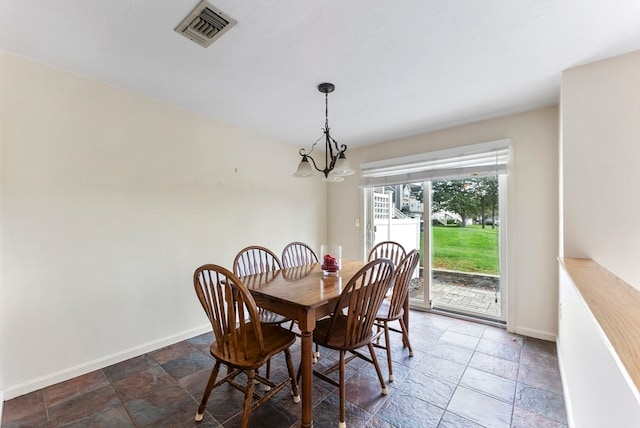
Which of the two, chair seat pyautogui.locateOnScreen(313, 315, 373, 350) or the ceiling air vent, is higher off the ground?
the ceiling air vent

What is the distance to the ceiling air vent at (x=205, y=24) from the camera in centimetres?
146

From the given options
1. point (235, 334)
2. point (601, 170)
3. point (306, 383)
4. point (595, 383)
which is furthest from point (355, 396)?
point (601, 170)

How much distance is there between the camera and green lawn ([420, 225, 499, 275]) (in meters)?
3.11

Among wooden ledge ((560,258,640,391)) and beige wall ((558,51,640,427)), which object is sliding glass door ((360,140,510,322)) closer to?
beige wall ((558,51,640,427))

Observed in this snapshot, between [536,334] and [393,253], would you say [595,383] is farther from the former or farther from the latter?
[536,334]

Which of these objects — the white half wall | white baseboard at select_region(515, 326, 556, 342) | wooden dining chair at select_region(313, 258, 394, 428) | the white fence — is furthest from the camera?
the white fence

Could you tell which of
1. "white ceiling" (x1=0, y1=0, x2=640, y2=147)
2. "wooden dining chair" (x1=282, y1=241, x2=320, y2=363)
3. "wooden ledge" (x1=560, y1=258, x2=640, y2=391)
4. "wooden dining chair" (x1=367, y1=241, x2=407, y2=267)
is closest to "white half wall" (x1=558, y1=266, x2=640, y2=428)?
"wooden ledge" (x1=560, y1=258, x2=640, y2=391)

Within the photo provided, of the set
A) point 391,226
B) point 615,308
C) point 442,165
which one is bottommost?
point 615,308

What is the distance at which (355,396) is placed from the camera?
190cm

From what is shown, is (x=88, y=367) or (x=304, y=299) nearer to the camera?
(x=304, y=299)

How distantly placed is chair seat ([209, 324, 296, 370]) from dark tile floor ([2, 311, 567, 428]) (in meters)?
0.46

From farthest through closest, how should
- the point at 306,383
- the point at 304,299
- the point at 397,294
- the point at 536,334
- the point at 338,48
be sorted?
the point at 536,334
the point at 397,294
the point at 338,48
the point at 304,299
the point at 306,383

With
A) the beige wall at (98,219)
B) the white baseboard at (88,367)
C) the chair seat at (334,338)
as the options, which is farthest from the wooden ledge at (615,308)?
the white baseboard at (88,367)

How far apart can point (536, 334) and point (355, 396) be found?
212 cm
